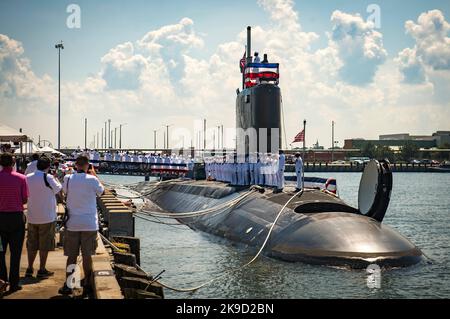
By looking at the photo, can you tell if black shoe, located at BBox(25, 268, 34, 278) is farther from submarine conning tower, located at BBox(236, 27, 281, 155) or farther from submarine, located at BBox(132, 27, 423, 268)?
submarine conning tower, located at BBox(236, 27, 281, 155)

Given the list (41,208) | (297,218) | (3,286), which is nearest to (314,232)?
(297,218)

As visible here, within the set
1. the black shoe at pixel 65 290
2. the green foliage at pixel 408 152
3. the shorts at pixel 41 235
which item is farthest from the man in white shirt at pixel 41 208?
the green foliage at pixel 408 152

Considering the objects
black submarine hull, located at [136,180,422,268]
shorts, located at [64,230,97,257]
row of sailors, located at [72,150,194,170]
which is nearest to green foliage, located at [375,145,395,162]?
row of sailors, located at [72,150,194,170]

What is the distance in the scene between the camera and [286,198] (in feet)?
52.7

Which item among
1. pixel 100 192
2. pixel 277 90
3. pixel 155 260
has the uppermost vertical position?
pixel 277 90

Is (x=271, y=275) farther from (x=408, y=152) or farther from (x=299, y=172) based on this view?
(x=408, y=152)

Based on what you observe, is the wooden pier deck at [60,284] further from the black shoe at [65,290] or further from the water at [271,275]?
the water at [271,275]

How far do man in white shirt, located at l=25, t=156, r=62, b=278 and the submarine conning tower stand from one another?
11780mm

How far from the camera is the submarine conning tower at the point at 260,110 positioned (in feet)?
63.9

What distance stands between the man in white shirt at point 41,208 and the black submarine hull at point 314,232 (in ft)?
19.5
